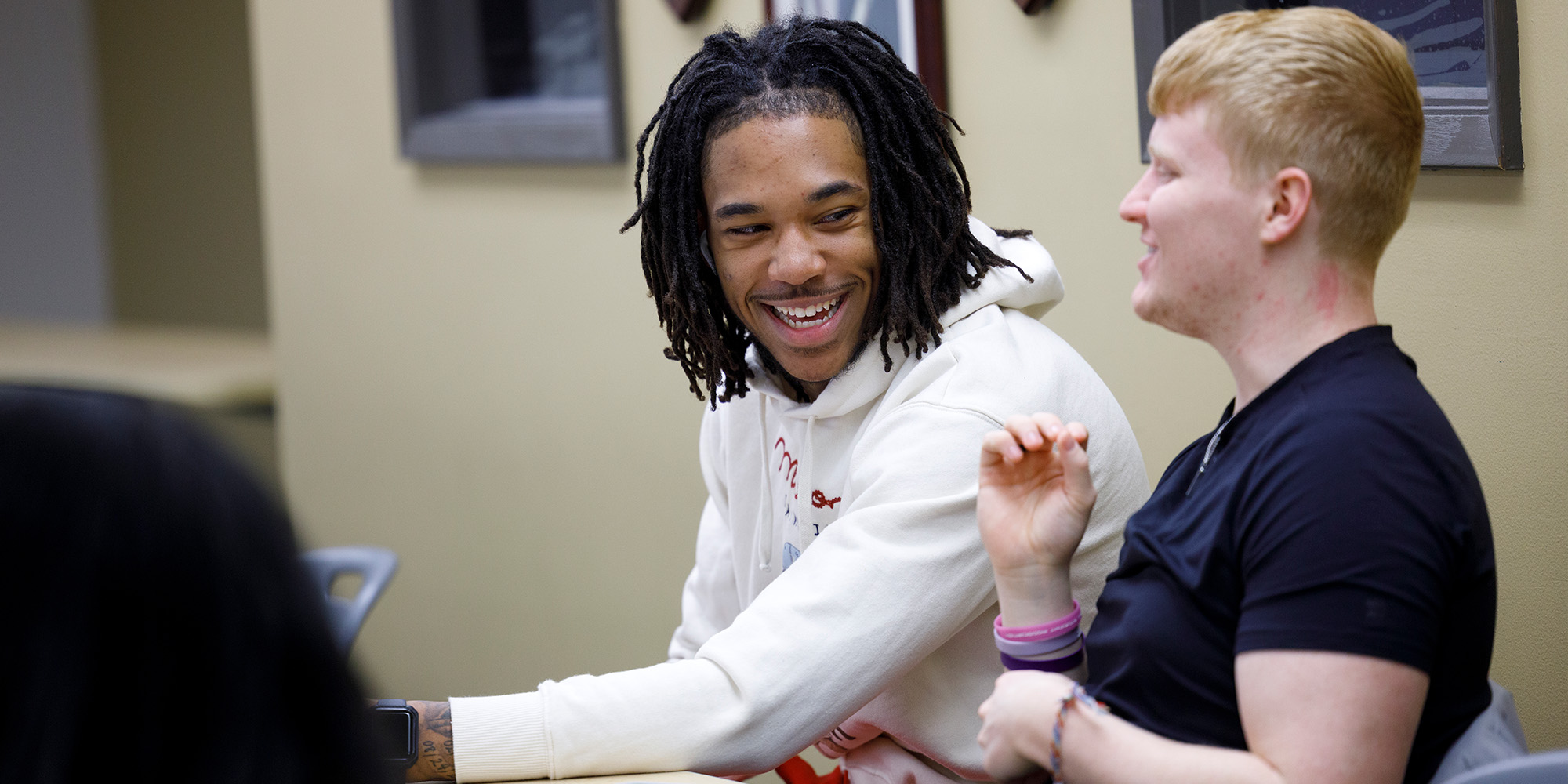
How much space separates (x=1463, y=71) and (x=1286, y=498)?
85 centimetres

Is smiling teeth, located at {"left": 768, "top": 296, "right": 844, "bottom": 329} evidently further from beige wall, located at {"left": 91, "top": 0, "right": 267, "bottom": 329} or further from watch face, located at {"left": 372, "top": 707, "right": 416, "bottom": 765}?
beige wall, located at {"left": 91, "top": 0, "right": 267, "bottom": 329}

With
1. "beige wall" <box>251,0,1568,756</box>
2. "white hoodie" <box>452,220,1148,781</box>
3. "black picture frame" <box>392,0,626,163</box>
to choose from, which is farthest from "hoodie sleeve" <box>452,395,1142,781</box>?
"black picture frame" <box>392,0,626,163</box>

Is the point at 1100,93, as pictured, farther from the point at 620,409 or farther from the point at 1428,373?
the point at 620,409

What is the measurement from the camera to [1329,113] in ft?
3.66

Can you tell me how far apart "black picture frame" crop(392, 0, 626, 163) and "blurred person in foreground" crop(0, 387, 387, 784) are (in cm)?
256

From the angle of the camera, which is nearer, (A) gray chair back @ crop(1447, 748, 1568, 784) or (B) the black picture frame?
(A) gray chair back @ crop(1447, 748, 1568, 784)

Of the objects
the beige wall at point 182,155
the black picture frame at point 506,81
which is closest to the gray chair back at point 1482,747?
the black picture frame at point 506,81

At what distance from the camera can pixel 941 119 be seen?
1.85 m

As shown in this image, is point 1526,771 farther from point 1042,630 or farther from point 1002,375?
point 1002,375

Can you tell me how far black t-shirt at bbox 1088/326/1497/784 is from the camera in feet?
3.38

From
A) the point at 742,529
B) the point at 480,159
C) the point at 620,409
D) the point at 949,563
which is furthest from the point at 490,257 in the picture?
the point at 949,563

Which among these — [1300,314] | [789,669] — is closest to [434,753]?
[789,669]

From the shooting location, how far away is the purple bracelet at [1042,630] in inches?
52.5

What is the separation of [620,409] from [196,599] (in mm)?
2693
